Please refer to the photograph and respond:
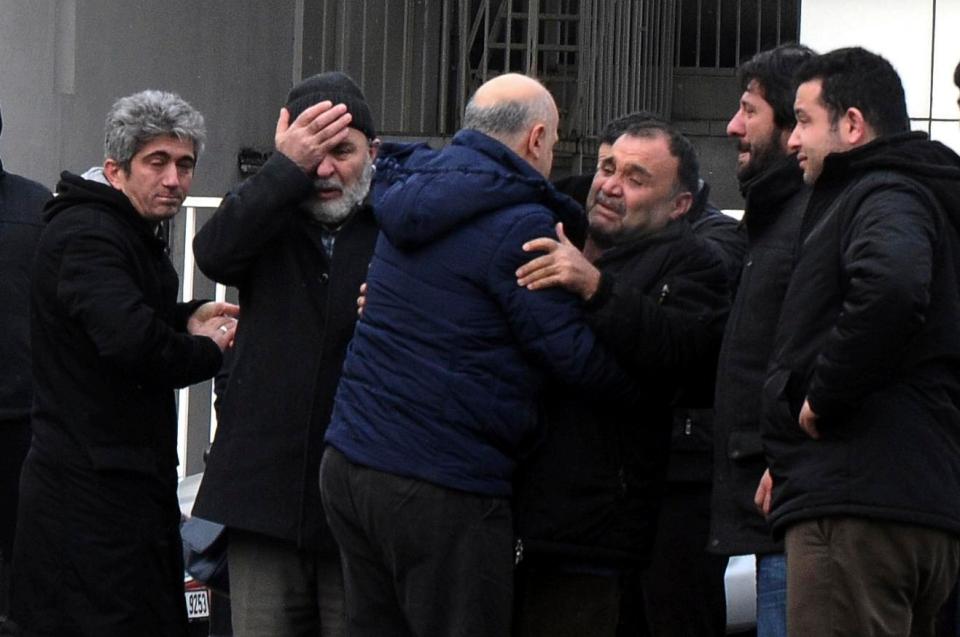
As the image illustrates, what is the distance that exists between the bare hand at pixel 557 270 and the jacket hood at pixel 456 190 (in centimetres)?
13

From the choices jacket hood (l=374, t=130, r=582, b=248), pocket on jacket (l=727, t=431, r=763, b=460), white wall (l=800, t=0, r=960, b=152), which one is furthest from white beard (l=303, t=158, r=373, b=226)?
white wall (l=800, t=0, r=960, b=152)

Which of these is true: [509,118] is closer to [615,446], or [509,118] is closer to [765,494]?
[615,446]

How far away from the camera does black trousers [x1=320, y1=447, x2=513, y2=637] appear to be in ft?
13.6

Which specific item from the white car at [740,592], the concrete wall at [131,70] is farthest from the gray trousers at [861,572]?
the concrete wall at [131,70]

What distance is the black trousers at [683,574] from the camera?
519cm

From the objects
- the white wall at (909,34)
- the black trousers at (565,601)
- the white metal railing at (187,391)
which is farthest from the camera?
the white wall at (909,34)

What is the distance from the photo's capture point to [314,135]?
475 cm

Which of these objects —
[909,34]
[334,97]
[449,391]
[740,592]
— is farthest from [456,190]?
[909,34]

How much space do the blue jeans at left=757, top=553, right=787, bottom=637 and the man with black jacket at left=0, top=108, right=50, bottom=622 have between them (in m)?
3.03

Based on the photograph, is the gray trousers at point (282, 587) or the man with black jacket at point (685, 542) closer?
the gray trousers at point (282, 587)

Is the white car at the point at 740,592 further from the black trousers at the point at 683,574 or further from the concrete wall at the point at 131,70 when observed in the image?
the concrete wall at the point at 131,70

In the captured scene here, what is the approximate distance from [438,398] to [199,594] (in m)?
2.62

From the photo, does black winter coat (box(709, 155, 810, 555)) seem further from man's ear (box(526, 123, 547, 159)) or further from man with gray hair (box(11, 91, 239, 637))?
man with gray hair (box(11, 91, 239, 637))

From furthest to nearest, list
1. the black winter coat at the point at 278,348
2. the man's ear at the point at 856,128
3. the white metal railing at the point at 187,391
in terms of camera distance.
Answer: the white metal railing at the point at 187,391 → the black winter coat at the point at 278,348 → the man's ear at the point at 856,128
